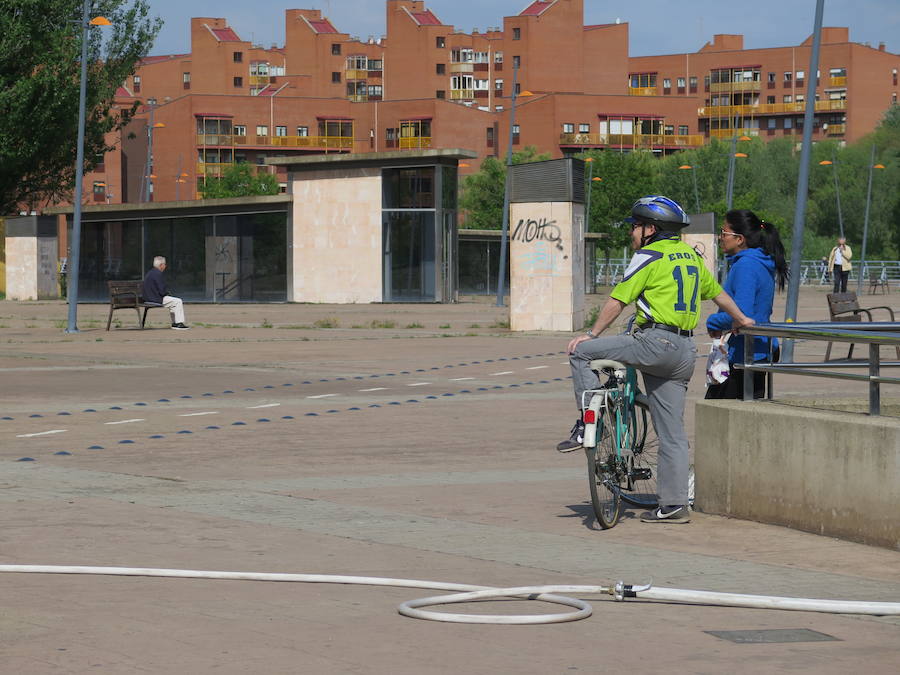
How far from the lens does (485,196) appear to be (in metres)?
91.3

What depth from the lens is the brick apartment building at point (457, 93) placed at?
116438 millimetres

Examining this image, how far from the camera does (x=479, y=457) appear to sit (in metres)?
10.4

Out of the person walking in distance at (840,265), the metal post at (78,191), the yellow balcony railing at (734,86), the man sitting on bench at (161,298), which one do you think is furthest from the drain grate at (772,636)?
the yellow balcony railing at (734,86)

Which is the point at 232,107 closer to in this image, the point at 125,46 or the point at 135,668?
the point at 125,46

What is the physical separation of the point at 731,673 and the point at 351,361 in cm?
1533

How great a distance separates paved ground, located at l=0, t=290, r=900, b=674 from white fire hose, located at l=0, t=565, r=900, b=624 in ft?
0.14

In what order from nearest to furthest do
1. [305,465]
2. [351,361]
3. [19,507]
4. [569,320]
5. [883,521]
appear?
1. [883,521]
2. [19,507]
3. [305,465]
4. [351,361]
5. [569,320]

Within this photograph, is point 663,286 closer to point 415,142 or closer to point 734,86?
point 415,142

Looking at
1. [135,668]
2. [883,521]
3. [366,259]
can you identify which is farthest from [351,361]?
[366,259]

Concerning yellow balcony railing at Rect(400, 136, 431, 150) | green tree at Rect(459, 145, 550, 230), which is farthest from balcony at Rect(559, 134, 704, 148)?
green tree at Rect(459, 145, 550, 230)

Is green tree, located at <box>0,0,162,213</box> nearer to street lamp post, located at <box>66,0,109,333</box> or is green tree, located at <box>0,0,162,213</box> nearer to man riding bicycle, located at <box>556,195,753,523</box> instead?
street lamp post, located at <box>66,0,109,333</box>

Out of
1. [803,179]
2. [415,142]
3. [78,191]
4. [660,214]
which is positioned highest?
[415,142]

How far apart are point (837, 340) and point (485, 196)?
84273 mm

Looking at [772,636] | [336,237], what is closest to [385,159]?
[336,237]
